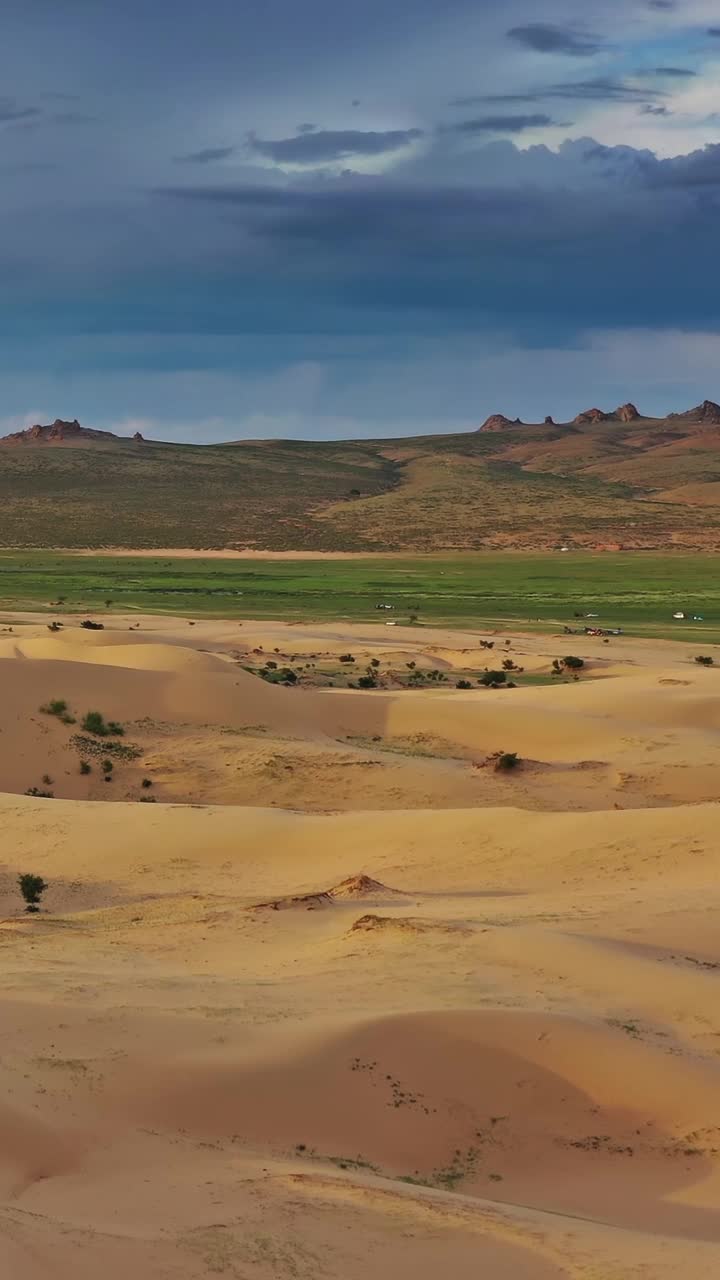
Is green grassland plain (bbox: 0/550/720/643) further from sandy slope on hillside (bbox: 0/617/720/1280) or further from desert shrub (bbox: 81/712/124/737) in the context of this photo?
sandy slope on hillside (bbox: 0/617/720/1280)

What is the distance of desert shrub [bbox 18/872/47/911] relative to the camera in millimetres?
21750

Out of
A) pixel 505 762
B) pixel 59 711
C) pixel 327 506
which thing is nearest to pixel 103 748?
pixel 59 711

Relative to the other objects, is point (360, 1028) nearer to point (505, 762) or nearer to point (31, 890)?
point (31, 890)

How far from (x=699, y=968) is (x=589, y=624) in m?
54.7

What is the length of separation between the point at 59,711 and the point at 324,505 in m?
126

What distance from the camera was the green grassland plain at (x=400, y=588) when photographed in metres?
74.2

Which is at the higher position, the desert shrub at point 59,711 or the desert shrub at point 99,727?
the desert shrub at point 59,711

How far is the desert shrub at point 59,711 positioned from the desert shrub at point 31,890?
12.9m

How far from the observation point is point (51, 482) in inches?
6486

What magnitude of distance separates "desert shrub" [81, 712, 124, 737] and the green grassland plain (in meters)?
35.5

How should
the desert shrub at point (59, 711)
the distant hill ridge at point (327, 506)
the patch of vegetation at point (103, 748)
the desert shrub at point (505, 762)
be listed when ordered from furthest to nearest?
the distant hill ridge at point (327, 506) < the desert shrub at point (59, 711) < the patch of vegetation at point (103, 748) < the desert shrub at point (505, 762)

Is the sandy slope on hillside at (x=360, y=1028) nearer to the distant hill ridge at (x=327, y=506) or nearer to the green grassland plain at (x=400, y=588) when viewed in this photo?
the green grassland plain at (x=400, y=588)

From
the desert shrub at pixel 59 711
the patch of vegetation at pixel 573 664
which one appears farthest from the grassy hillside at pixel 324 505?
the desert shrub at pixel 59 711

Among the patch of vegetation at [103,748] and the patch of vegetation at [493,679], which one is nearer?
the patch of vegetation at [103,748]
